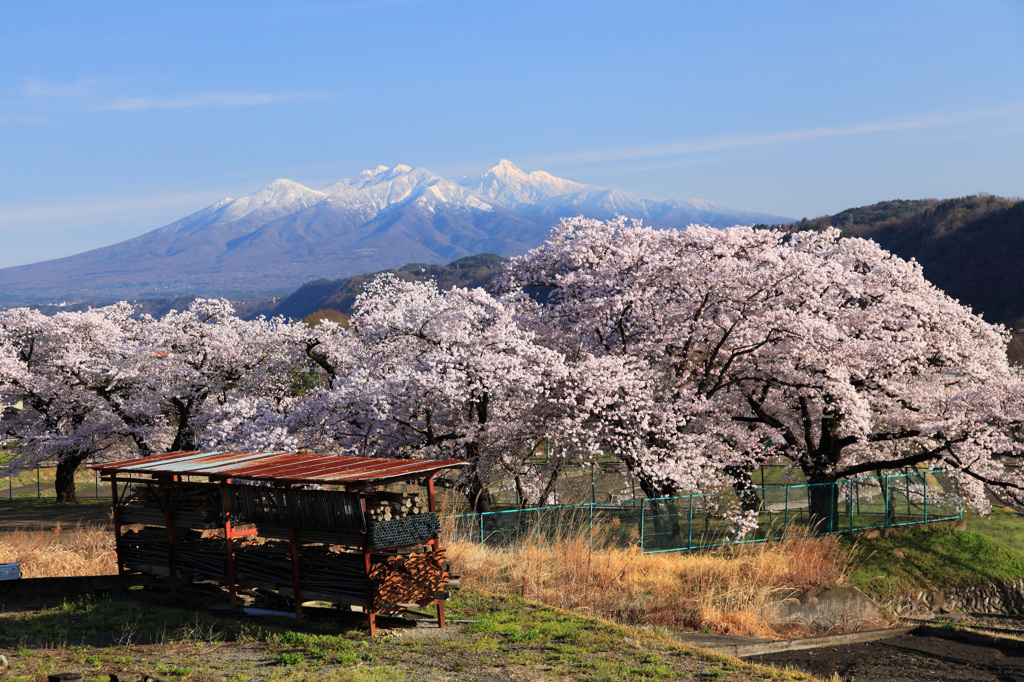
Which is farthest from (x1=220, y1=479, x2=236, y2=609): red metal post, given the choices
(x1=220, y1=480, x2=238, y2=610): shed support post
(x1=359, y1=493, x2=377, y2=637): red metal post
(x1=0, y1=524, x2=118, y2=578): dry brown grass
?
(x1=0, y1=524, x2=118, y2=578): dry brown grass

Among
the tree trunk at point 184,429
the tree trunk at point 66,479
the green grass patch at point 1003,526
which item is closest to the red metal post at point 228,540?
the tree trunk at point 184,429

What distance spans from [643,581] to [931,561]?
11638 millimetres

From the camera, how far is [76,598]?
47.4 feet

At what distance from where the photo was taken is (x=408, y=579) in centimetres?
1205

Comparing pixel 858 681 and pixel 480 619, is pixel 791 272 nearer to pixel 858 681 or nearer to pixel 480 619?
pixel 858 681

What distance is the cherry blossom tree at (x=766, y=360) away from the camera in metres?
23.5

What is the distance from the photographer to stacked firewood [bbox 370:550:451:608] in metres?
11.8

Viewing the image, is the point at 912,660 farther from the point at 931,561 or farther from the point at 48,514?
the point at 48,514

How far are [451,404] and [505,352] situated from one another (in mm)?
2464

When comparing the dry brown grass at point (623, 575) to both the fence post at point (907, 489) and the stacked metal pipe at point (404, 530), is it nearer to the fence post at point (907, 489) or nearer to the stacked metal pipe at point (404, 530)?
the stacked metal pipe at point (404, 530)

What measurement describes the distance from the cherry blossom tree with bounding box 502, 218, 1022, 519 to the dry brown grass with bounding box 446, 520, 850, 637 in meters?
4.34

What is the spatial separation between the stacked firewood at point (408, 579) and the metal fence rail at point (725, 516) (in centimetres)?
531

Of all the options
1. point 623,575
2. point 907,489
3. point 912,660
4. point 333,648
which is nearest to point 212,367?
point 623,575

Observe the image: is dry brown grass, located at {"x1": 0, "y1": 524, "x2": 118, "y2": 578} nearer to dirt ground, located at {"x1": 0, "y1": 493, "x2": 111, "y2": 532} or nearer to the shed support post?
the shed support post
